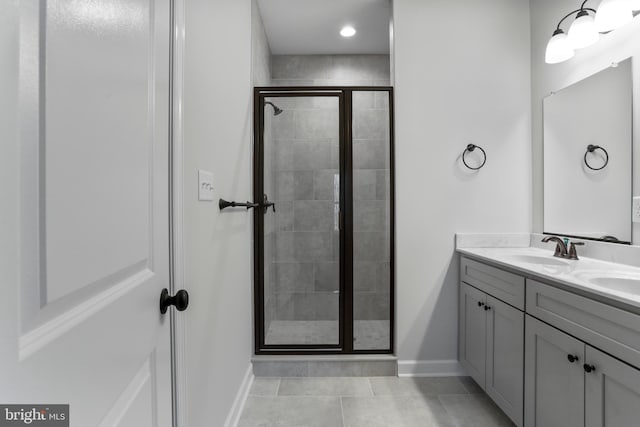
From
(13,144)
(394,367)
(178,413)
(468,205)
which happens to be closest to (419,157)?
(468,205)

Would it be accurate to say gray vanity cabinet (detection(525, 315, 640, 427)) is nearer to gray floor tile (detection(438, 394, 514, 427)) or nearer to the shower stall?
gray floor tile (detection(438, 394, 514, 427))

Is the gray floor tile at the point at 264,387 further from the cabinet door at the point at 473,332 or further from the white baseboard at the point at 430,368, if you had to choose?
the cabinet door at the point at 473,332

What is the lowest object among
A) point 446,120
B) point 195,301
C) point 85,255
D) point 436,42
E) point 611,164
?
point 195,301

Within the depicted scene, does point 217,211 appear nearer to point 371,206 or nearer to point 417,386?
point 371,206

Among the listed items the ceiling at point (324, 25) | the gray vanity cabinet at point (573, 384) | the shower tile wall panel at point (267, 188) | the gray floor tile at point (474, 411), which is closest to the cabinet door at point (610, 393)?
the gray vanity cabinet at point (573, 384)

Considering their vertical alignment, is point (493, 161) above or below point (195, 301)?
above

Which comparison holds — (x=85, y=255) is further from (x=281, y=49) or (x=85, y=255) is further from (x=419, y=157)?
(x=281, y=49)

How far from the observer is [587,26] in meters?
1.74

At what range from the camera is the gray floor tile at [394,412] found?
1.74m

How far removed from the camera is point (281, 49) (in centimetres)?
317

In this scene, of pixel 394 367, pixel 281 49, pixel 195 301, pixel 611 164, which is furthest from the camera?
pixel 281 49

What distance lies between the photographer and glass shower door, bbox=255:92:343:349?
2.33 meters

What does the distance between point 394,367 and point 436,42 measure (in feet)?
7.72

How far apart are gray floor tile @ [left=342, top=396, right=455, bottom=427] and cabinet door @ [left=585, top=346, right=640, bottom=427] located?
0.79 meters
